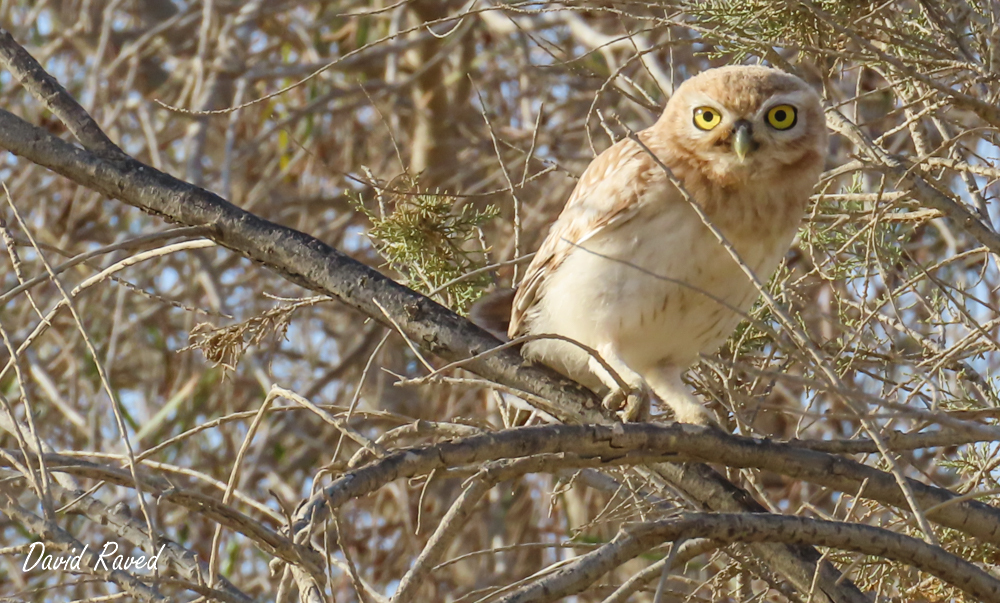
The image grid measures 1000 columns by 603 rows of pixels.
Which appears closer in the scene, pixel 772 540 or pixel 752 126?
pixel 772 540

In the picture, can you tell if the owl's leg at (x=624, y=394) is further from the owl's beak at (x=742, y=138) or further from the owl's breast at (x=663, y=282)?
the owl's beak at (x=742, y=138)

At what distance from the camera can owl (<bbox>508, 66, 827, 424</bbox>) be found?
9.95ft

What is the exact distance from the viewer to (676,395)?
3.28 metres

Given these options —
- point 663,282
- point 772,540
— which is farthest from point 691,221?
point 772,540

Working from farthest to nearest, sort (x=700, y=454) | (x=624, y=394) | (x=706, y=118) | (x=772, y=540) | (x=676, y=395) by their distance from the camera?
(x=676, y=395)
(x=706, y=118)
(x=624, y=394)
(x=700, y=454)
(x=772, y=540)

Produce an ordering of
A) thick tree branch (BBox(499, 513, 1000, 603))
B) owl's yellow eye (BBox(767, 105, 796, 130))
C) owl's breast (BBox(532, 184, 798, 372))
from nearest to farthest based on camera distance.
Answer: thick tree branch (BBox(499, 513, 1000, 603))
owl's breast (BBox(532, 184, 798, 372))
owl's yellow eye (BBox(767, 105, 796, 130))

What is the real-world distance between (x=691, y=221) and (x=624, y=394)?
18.7 inches

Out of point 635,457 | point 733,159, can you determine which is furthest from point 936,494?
point 733,159

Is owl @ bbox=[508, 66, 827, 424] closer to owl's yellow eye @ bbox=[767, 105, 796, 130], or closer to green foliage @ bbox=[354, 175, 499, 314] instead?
owl's yellow eye @ bbox=[767, 105, 796, 130]

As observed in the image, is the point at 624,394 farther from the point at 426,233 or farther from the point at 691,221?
the point at 426,233

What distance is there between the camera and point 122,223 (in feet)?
20.8

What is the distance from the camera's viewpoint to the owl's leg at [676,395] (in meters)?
3.14

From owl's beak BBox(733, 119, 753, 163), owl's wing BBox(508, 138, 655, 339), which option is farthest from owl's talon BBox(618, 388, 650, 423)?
owl's beak BBox(733, 119, 753, 163)

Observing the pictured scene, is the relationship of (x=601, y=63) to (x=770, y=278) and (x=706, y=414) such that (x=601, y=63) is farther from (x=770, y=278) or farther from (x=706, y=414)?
(x=706, y=414)
